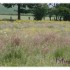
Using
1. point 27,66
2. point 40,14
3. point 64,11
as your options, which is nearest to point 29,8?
point 40,14

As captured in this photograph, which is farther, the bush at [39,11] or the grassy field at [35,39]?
the bush at [39,11]

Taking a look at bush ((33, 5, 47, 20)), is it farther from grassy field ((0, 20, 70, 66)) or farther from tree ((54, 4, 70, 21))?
tree ((54, 4, 70, 21))

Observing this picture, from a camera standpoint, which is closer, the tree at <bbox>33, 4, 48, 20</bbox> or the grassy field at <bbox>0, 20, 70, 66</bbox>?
the grassy field at <bbox>0, 20, 70, 66</bbox>

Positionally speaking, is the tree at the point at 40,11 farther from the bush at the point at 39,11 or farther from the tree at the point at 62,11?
the tree at the point at 62,11

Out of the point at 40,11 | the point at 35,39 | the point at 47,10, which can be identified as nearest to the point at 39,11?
the point at 40,11

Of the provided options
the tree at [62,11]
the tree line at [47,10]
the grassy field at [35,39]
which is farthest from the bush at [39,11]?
the tree at [62,11]

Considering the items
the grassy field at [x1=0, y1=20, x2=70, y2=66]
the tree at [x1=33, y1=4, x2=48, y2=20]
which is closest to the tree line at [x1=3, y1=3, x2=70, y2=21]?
the tree at [x1=33, y1=4, x2=48, y2=20]

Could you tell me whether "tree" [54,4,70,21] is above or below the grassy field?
above
